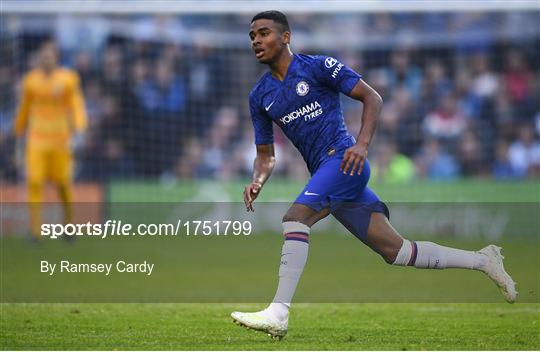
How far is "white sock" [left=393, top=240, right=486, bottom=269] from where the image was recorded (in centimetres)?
847

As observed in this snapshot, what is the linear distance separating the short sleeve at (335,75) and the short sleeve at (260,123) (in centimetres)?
56

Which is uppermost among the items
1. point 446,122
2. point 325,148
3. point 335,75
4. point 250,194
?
point 335,75

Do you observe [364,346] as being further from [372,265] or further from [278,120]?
[372,265]

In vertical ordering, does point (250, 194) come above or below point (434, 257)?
above

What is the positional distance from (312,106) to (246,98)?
13462 mm

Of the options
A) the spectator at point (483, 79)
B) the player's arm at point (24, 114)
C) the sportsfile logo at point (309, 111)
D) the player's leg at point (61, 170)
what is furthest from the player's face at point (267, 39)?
the spectator at point (483, 79)

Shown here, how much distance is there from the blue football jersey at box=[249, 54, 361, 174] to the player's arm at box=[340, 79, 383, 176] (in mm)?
202

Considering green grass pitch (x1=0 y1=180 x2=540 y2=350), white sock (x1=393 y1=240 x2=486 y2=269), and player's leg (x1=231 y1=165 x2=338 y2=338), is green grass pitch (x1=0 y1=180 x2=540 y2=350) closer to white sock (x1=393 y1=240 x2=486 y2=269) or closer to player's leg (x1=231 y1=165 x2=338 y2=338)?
player's leg (x1=231 y1=165 x2=338 y2=338)

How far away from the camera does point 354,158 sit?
7.99 meters

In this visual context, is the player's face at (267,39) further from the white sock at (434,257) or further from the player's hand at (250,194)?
the white sock at (434,257)

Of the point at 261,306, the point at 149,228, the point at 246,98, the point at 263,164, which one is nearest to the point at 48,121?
the point at 149,228

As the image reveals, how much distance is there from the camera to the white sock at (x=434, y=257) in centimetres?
847

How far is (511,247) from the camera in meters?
17.1

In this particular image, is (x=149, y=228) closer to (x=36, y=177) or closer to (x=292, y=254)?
(x=36, y=177)
